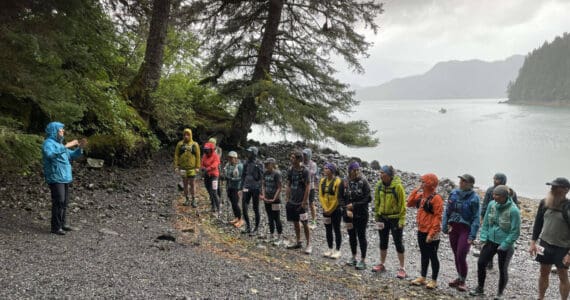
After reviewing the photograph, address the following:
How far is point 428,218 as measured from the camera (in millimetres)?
6801

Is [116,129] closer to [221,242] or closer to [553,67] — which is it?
[221,242]

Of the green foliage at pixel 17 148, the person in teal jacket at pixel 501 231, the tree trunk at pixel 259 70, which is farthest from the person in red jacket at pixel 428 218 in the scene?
the tree trunk at pixel 259 70

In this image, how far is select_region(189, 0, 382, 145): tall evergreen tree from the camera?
16625mm

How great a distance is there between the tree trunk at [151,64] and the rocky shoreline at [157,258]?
320 cm

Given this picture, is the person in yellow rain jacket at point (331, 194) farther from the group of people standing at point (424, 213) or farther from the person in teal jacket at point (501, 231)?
the person in teal jacket at point (501, 231)

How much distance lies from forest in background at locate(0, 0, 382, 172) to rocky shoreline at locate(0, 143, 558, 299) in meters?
1.32

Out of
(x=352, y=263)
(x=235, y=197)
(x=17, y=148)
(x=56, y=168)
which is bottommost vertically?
(x=352, y=263)

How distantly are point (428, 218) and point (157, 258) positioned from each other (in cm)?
446

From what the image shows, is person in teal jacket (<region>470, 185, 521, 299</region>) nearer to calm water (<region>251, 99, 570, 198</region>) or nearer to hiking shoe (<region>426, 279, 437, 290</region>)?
hiking shoe (<region>426, 279, 437, 290</region>)

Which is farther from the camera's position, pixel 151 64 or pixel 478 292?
pixel 151 64

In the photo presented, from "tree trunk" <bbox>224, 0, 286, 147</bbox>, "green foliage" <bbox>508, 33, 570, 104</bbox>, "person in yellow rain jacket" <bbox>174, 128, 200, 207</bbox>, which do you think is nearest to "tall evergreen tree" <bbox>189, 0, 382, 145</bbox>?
"tree trunk" <bbox>224, 0, 286, 147</bbox>

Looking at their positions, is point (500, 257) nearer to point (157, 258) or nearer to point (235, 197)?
point (157, 258)

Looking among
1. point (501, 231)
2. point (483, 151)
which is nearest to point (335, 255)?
point (501, 231)

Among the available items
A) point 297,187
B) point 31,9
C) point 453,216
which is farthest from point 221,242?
point 31,9
